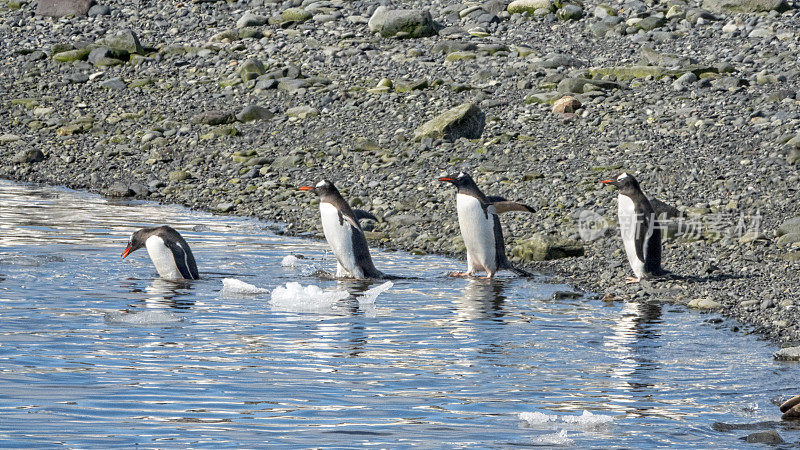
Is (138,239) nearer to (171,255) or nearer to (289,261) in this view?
(171,255)

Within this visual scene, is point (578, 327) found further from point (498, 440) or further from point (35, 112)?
point (35, 112)

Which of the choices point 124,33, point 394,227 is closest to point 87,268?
point 394,227

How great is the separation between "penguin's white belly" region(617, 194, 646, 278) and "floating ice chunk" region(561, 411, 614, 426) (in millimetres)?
4887

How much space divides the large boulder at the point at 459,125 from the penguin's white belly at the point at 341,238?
4804 mm

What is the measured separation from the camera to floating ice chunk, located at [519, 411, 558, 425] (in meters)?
6.33

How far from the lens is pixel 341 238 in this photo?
470 inches

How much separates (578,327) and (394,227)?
5.17m

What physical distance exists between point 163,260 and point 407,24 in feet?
39.2

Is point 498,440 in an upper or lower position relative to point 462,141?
lower

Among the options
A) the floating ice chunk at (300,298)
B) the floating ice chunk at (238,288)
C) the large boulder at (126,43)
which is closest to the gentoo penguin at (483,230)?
the floating ice chunk at (300,298)

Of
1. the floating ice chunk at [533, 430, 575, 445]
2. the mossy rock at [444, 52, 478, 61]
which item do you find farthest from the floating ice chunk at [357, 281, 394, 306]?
the mossy rock at [444, 52, 478, 61]

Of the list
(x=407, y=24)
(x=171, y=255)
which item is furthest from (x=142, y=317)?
(x=407, y=24)

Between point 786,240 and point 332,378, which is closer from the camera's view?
point 332,378

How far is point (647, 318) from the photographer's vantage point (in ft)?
31.6
